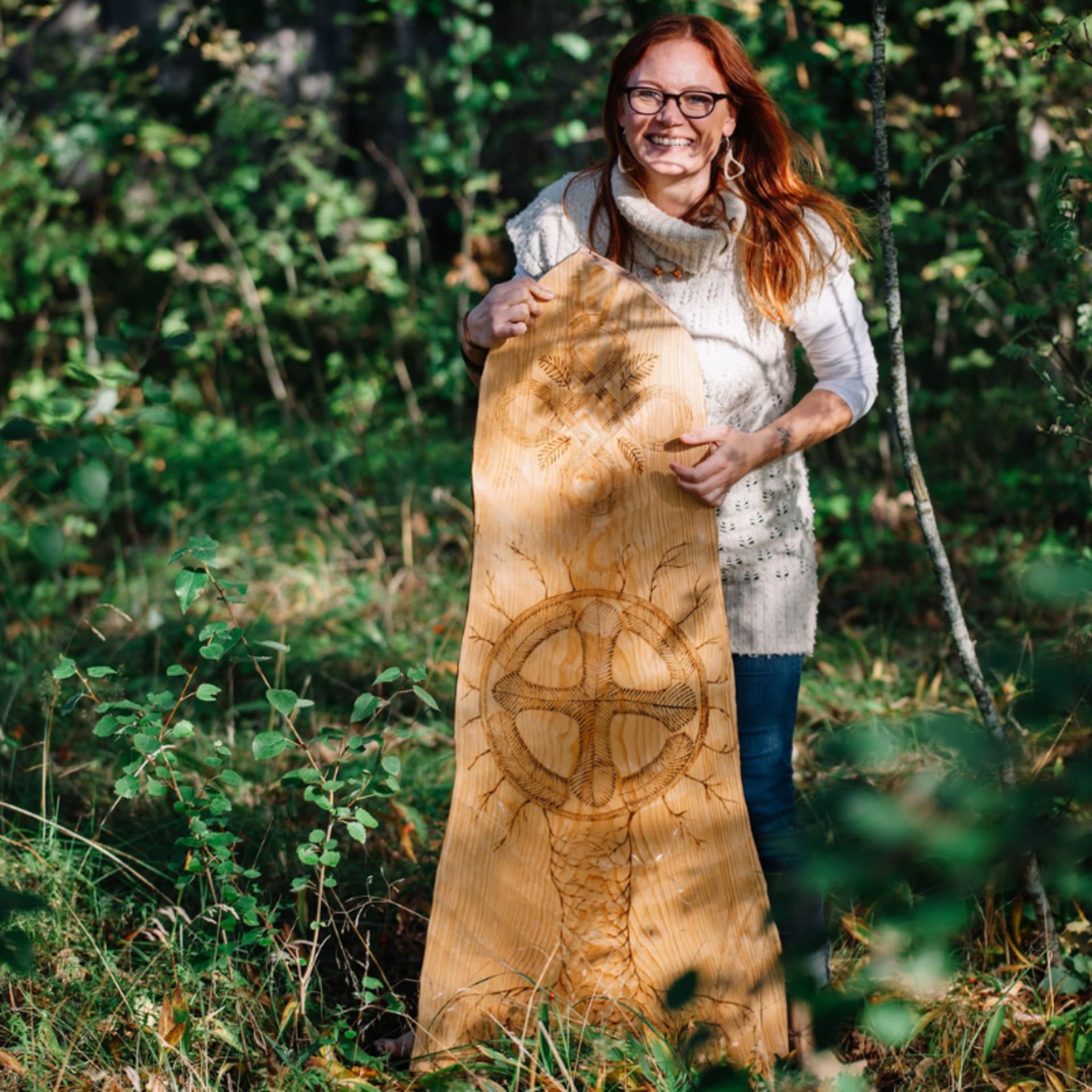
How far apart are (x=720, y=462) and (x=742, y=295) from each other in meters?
0.32

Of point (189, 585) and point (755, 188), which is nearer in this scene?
point (189, 585)

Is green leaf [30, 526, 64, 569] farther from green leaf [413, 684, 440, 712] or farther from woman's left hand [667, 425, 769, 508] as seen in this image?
woman's left hand [667, 425, 769, 508]

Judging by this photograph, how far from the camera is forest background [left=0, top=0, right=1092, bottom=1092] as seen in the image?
1717 mm

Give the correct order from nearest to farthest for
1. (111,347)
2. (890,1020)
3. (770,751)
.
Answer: (890,1020) < (111,347) < (770,751)

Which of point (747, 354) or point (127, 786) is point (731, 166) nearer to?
point (747, 354)

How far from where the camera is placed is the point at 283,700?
68.5 inches

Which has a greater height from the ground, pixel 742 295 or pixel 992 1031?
pixel 742 295

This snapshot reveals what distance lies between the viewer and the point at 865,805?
31.7 inches

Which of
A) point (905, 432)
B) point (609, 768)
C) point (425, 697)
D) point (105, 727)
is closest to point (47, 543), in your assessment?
→ point (105, 727)

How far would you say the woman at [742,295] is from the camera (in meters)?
1.80

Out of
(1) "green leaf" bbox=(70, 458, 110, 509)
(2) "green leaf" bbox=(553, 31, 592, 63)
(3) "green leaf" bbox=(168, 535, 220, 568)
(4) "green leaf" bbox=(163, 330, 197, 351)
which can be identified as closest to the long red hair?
(4) "green leaf" bbox=(163, 330, 197, 351)

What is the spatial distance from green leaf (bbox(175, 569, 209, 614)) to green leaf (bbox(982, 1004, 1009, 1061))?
5.22ft

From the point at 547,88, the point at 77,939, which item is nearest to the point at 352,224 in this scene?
the point at 547,88

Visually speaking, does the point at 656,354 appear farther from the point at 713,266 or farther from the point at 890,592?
the point at 890,592
